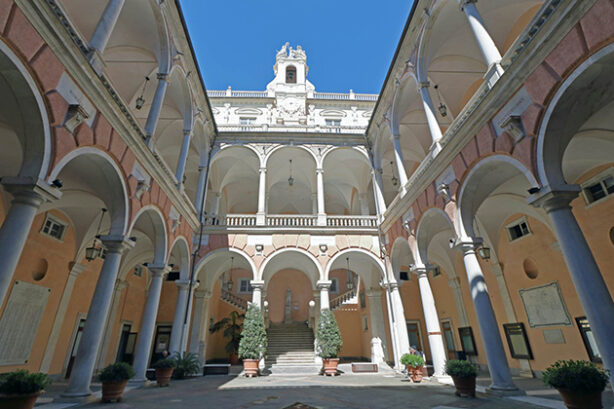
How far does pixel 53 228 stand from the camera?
1091 centimetres

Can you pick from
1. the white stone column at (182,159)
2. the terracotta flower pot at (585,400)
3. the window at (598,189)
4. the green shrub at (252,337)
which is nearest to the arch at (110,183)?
the white stone column at (182,159)

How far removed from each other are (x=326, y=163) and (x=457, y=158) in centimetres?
1025

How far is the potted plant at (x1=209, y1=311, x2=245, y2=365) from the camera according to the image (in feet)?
55.2

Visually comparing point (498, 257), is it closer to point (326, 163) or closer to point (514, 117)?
point (514, 117)

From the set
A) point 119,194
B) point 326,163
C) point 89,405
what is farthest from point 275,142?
point 89,405

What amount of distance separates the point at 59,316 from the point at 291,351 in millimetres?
10229

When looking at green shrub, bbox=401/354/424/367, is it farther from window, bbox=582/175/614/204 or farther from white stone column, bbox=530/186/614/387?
window, bbox=582/175/614/204

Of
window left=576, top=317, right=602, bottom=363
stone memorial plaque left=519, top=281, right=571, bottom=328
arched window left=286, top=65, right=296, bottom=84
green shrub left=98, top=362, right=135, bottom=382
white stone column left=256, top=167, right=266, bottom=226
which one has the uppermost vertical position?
arched window left=286, top=65, right=296, bottom=84

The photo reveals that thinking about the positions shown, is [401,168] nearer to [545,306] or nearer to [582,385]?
[545,306]

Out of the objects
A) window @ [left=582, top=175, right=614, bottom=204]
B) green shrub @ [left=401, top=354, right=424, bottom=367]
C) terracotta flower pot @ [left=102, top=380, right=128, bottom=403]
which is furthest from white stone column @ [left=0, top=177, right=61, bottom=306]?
window @ [left=582, top=175, right=614, bottom=204]

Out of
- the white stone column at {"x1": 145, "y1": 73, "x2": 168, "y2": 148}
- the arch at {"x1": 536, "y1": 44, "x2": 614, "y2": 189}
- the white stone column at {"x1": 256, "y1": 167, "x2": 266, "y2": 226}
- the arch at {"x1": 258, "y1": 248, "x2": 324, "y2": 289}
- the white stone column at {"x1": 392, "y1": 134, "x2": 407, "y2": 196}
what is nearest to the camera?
the arch at {"x1": 536, "y1": 44, "x2": 614, "y2": 189}

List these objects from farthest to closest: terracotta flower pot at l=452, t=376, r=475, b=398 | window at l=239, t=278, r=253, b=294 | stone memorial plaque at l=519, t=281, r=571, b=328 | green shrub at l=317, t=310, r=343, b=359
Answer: window at l=239, t=278, r=253, b=294 < green shrub at l=317, t=310, r=343, b=359 < stone memorial plaque at l=519, t=281, r=571, b=328 < terracotta flower pot at l=452, t=376, r=475, b=398

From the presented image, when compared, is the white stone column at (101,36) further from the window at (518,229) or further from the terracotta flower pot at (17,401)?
the window at (518,229)

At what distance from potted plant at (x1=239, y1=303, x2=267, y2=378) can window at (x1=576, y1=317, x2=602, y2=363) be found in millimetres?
10830
